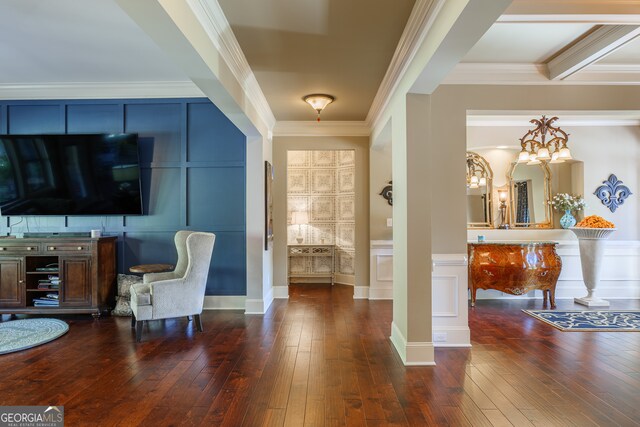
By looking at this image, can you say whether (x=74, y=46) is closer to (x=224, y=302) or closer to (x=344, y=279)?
(x=224, y=302)

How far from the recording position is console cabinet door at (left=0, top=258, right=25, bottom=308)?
4242 mm

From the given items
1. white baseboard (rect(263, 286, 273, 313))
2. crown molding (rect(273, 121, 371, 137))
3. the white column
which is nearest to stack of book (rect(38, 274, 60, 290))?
white baseboard (rect(263, 286, 273, 313))

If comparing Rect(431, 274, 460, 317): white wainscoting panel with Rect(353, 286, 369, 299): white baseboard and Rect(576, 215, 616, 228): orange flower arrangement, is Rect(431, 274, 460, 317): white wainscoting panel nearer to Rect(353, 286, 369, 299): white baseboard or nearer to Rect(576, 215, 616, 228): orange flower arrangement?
Rect(353, 286, 369, 299): white baseboard

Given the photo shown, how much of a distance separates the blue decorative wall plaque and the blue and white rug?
5.59ft

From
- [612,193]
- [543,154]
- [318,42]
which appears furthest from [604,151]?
[318,42]

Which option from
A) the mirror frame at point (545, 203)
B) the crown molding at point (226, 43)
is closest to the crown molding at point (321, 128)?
the crown molding at point (226, 43)

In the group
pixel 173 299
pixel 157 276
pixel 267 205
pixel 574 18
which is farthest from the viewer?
pixel 267 205

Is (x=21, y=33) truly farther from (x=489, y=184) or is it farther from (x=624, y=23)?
(x=489, y=184)

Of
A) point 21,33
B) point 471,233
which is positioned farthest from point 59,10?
point 471,233

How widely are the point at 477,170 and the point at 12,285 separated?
6.57m

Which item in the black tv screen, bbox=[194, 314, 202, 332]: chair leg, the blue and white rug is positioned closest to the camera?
bbox=[194, 314, 202, 332]: chair leg

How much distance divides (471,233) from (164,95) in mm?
4910

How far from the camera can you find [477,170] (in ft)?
18.8

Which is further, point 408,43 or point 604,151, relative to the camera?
point 604,151
